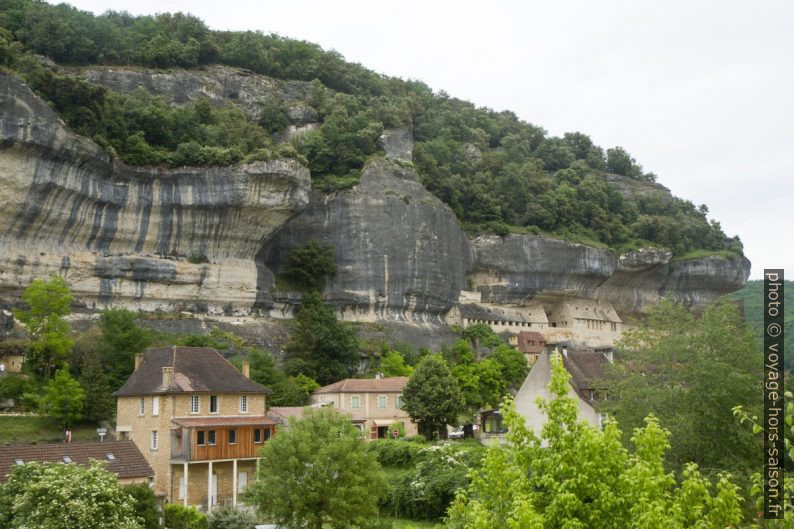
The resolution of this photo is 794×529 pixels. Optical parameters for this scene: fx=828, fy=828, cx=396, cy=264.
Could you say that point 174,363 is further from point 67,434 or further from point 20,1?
point 20,1

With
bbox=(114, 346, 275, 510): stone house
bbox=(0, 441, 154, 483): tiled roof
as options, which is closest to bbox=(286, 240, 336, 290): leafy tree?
bbox=(114, 346, 275, 510): stone house

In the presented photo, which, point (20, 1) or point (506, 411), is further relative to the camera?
point (20, 1)

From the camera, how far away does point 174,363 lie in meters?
36.2

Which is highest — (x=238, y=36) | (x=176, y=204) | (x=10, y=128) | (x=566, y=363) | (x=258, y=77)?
(x=238, y=36)

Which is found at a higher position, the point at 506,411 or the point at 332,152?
the point at 332,152

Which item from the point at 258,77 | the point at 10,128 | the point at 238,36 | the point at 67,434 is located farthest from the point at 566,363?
the point at 238,36

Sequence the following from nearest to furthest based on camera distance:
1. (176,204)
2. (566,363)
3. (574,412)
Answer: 1. (574,412)
2. (566,363)
3. (176,204)

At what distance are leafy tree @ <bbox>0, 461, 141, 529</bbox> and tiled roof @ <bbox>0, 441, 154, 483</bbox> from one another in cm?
238

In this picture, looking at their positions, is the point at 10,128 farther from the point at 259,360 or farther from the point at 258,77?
the point at 258,77

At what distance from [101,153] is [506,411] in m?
50.5

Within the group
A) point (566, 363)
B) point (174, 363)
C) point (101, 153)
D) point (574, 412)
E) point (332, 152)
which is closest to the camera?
point (574, 412)

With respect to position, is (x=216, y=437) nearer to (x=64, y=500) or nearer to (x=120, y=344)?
(x=64, y=500)

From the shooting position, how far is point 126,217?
195ft

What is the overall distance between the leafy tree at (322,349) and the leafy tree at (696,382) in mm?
30683
